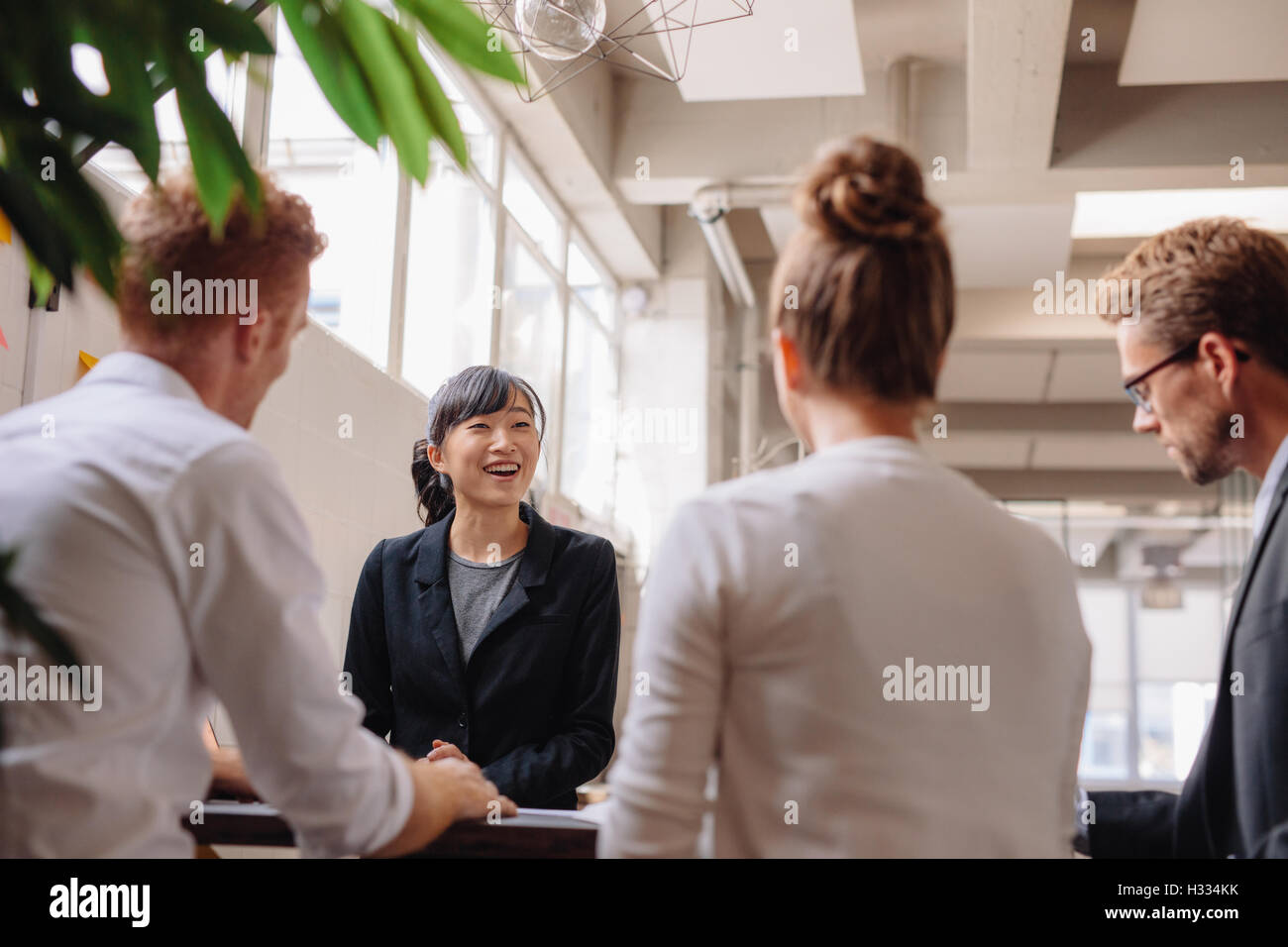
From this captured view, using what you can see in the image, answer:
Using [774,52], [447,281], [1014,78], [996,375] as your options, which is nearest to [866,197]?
[774,52]

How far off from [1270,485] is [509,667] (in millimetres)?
1228

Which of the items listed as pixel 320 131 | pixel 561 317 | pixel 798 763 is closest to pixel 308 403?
pixel 320 131

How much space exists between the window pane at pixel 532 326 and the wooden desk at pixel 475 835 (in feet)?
16.2

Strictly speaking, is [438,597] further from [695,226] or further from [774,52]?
[695,226]

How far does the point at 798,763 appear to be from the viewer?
99 cm

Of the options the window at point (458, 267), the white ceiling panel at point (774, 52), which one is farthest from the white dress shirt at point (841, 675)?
the white ceiling panel at point (774, 52)

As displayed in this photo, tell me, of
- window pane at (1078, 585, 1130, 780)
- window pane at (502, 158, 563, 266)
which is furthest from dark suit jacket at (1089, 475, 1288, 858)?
window pane at (1078, 585, 1130, 780)

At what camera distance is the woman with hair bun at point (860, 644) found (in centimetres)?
98

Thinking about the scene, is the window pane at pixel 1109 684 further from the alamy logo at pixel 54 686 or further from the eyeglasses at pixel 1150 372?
the alamy logo at pixel 54 686

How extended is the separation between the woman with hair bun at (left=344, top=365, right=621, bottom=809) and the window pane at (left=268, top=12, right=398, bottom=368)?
2.25 meters

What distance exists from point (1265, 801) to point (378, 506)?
11.9ft

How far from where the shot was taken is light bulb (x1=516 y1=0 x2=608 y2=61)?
9.73 feet
